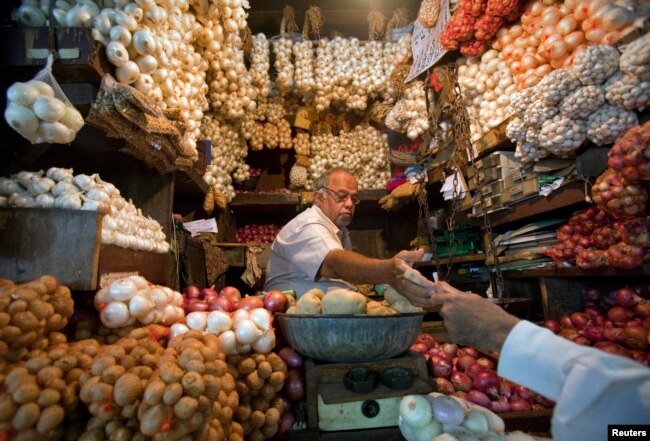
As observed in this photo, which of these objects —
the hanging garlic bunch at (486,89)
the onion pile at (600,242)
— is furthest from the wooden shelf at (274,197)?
the onion pile at (600,242)

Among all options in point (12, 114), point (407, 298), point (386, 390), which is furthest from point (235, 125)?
point (386, 390)

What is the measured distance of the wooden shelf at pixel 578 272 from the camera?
2356mm

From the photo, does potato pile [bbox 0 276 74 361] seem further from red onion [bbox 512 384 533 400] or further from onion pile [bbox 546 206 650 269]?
onion pile [bbox 546 206 650 269]

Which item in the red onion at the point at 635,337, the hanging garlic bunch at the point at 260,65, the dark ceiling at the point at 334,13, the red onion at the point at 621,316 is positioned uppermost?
the dark ceiling at the point at 334,13

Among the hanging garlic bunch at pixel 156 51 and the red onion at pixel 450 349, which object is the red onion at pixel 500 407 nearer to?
the red onion at pixel 450 349

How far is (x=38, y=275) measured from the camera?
1591 millimetres

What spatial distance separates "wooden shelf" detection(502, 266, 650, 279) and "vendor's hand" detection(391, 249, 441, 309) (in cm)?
165

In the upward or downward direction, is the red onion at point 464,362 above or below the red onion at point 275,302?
below

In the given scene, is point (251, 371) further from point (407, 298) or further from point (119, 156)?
point (119, 156)

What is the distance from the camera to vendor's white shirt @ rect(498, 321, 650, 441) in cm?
85

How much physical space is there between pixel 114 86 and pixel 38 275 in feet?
3.39

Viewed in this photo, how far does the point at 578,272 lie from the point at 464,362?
1.33 metres

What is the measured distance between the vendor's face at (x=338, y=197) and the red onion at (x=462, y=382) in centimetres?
183

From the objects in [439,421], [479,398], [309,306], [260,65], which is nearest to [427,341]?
[479,398]
